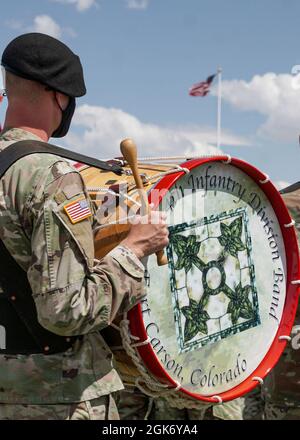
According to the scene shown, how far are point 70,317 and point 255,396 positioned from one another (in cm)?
293

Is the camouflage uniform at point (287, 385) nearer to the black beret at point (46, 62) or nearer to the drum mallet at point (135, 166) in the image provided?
the drum mallet at point (135, 166)

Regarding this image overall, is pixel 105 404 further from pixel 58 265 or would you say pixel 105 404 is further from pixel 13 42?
pixel 13 42

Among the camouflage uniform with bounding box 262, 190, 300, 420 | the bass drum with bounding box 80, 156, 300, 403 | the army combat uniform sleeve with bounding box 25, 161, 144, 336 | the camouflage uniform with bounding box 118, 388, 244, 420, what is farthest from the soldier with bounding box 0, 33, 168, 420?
the camouflage uniform with bounding box 118, 388, 244, 420

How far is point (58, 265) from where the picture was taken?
6.86ft

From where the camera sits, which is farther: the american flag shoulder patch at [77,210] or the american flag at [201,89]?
the american flag at [201,89]

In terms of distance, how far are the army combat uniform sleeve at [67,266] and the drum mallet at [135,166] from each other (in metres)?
0.27

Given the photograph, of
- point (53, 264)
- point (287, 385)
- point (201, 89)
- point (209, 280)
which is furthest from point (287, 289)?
point (201, 89)

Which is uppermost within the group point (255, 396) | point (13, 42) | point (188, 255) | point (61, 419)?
point (13, 42)

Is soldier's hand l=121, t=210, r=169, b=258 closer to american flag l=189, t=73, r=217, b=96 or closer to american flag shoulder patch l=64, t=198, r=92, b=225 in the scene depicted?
american flag shoulder patch l=64, t=198, r=92, b=225

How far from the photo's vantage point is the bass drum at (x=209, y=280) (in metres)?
2.65

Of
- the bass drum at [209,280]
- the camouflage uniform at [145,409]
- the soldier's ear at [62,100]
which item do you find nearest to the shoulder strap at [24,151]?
the soldier's ear at [62,100]

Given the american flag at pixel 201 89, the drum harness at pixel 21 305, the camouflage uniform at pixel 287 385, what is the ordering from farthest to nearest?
the american flag at pixel 201 89 < the camouflage uniform at pixel 287 385 < the drum harness at pixel 21 305

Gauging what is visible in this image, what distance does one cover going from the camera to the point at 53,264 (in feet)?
6.84
